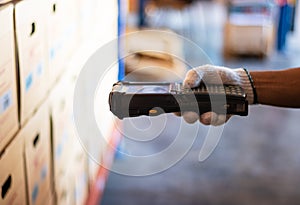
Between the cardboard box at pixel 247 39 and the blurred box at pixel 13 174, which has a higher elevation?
the blurred box at pixel 13 174

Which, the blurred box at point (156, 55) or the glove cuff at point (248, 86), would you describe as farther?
the blurred box at point (156, 55)

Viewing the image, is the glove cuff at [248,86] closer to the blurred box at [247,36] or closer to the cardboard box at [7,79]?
the cardboard box at [7,79]

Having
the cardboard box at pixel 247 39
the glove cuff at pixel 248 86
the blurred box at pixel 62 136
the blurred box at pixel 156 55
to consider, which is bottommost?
the cardboard box at pixel 247 39

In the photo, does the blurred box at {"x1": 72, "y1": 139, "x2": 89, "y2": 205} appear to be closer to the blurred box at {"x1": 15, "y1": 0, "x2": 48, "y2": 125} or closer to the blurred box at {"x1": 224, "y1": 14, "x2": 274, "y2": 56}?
the blurred box at {"x1": 15, "y1": 0, "x2": 48, "y2": 125}

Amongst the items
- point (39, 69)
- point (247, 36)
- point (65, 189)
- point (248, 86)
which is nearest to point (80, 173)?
point (65, 189)

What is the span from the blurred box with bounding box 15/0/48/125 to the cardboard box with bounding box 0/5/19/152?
0.12 ft

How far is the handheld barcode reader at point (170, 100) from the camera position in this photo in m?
0.99

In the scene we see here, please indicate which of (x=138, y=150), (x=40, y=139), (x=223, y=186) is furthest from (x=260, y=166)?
(x=40, y=139)

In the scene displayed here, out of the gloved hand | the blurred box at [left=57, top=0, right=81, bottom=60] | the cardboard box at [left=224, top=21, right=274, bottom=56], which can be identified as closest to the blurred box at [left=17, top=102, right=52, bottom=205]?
the blurred box at [left=57, top=0, right=81, bottom=60]

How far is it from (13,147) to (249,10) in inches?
153

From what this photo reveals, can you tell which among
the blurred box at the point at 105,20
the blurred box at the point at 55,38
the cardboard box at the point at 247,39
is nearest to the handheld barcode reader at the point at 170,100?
the blurred box at the point at 55,38

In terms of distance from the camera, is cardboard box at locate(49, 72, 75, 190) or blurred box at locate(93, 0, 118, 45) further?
blurred box at locate(93, 0, 118, 45)

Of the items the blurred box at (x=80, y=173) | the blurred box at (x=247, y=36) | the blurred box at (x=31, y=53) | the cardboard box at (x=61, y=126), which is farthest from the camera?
the blurred box at (x=247, y=36)

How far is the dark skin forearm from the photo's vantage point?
3.90ft
